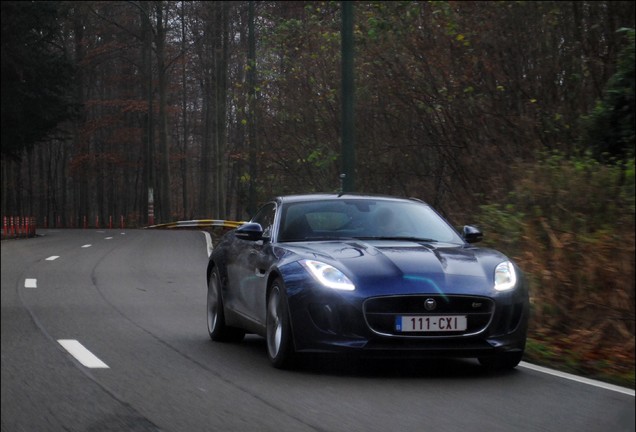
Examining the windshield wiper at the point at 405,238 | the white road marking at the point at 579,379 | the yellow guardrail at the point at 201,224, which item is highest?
the windshield wiper at the point at 405,238

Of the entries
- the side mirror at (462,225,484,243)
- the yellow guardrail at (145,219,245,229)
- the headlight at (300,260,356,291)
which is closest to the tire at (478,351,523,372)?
the headlight at (300,260,356,291)

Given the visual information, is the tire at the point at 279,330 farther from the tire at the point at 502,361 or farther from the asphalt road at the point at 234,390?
the tire at the point at 502,361

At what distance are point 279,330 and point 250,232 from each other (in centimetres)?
121

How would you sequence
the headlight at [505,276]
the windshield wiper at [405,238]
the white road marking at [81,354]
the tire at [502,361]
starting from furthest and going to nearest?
the windshield wiper at [405,238]
the white road marking at [81,354]
the tire at [502,361]
the headlight at [505,276]

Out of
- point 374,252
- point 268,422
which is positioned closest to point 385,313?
point 374,252

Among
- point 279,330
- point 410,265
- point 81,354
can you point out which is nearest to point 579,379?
point 410,265

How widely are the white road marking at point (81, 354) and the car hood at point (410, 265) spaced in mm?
1748

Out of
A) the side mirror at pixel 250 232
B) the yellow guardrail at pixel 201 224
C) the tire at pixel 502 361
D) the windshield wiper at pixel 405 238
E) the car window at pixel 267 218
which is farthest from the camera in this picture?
the yellow guardrail at pixel 201 224

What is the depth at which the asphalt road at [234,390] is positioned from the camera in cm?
648

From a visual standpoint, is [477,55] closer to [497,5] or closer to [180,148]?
[497,5]

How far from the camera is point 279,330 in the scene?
868 cm

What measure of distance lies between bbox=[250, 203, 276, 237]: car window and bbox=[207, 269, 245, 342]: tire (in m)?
0.70

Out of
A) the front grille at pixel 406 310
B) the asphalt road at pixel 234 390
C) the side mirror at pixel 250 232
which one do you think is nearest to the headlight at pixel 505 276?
the front grille at pixel 406 310

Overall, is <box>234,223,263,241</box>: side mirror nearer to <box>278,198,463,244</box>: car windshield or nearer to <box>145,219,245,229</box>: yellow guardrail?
<box>278,198,463,244</box>: car windshield
